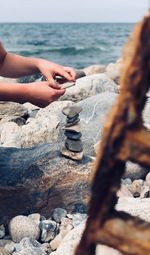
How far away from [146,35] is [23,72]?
3.26 metres

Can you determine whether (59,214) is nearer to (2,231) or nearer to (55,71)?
(2,231)

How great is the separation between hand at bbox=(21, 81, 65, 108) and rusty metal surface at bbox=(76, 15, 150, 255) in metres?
2.19


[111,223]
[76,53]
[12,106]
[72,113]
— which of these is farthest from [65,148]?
[76,53]

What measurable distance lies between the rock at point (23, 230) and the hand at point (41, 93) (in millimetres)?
827

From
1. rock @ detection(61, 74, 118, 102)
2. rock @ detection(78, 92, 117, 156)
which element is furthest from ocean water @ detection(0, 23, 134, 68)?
rock @ detection(78, 92, 117, 156)

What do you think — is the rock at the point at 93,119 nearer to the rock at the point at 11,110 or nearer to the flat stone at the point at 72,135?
the flat stone at the point at 72,135

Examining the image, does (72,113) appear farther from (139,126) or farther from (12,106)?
(12,106)

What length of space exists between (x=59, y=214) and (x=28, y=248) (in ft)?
2.11

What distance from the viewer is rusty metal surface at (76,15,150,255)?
4.35 ft

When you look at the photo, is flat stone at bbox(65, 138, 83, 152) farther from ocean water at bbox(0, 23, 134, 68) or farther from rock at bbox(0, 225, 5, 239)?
ocean water at bbox(0, 23, 134, 68)

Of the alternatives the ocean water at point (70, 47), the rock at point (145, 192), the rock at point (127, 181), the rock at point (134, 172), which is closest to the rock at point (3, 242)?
the rock at point (145, 192)

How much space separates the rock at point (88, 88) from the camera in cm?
851

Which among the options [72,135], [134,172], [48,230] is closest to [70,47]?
[134,172]

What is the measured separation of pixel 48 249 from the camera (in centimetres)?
353
